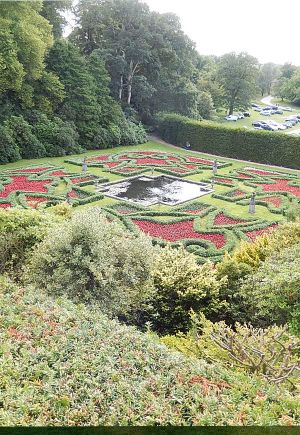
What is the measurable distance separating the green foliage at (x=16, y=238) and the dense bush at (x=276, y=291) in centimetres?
460

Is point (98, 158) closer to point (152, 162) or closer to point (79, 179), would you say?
point (152, 162)

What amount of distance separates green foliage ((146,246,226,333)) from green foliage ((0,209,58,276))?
109 inches

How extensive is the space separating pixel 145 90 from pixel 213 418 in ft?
115

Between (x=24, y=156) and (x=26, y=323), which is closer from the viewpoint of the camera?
(x=26, y=323)

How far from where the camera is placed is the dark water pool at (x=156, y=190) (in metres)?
19.9

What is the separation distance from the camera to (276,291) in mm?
8023

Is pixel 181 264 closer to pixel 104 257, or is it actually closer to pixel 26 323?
pixel 104 257

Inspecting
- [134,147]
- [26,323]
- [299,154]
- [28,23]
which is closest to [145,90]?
[134,147]

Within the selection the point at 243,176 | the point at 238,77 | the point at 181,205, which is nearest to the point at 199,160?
the point at 243,176

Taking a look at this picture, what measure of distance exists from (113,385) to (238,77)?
44.2m

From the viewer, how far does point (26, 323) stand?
5.78 metres

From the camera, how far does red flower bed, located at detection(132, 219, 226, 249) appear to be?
49.0 ft

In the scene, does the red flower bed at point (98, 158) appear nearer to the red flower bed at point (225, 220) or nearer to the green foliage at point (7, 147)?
the green foliage at point (7, 147)

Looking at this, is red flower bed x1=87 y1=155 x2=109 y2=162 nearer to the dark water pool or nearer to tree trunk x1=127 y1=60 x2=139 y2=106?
the dark water pool
